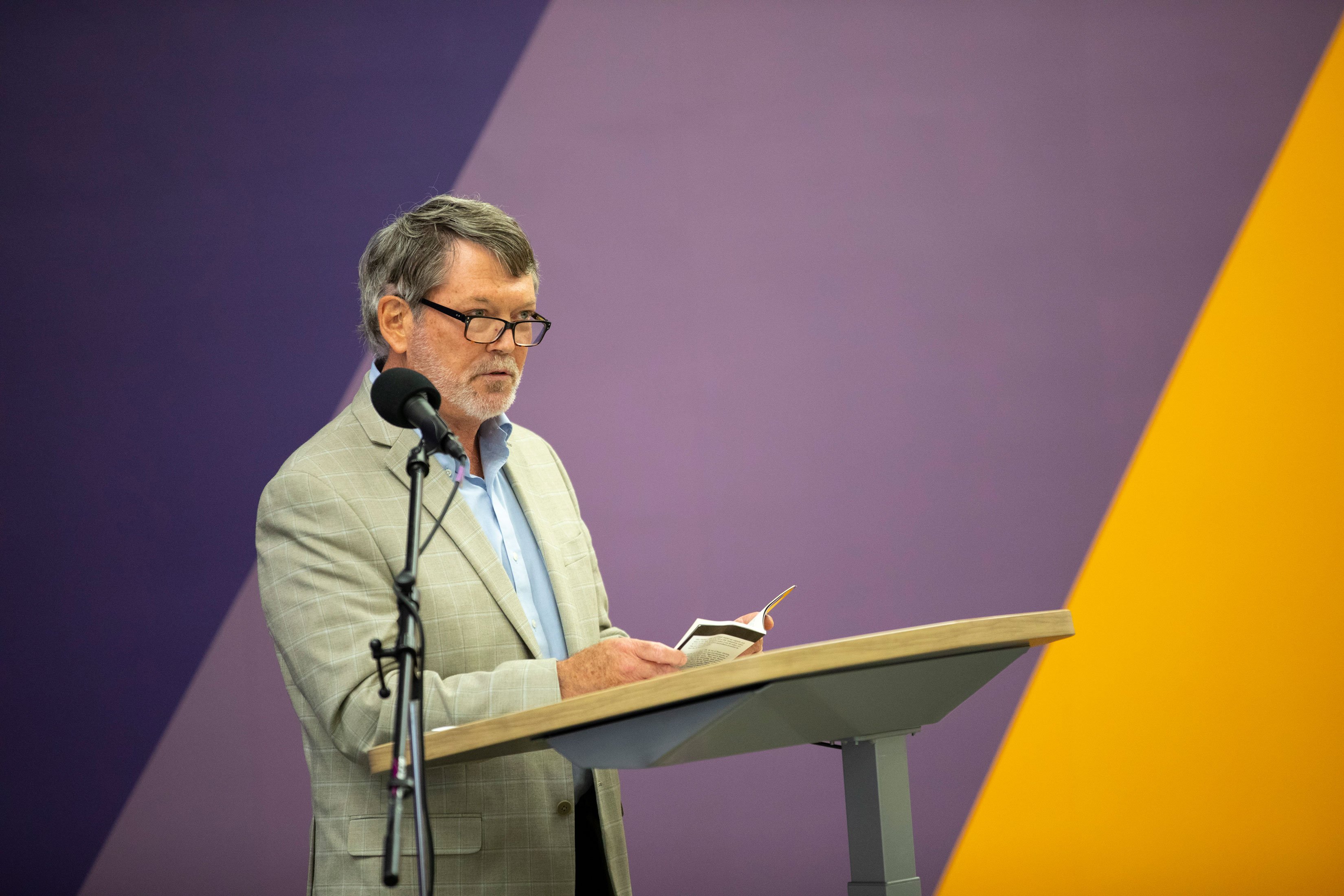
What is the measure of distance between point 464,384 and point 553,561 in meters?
0.36

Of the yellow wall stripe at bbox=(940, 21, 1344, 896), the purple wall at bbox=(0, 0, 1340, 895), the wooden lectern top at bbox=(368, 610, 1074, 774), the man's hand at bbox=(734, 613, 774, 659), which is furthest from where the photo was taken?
the yellow wall stripe at bbox=(940, 21, 1344, 896)

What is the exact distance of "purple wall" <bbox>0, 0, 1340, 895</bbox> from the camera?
2.87 m

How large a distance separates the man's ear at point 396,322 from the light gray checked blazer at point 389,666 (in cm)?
18

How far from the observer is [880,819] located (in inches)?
46.7

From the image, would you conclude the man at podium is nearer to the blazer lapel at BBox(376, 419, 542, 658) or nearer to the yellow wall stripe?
the blazer lapel at BBox(376, 419, 542, 658)

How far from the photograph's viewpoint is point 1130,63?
331 cm

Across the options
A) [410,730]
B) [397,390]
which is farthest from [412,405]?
[410,730]

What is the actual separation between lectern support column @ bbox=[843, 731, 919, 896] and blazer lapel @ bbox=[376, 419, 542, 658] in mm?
628

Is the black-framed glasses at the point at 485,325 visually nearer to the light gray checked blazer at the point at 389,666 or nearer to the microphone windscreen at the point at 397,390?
the light gray checked blazer at the point at 389,666

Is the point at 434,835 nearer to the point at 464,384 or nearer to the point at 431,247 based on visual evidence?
the point at 464,384

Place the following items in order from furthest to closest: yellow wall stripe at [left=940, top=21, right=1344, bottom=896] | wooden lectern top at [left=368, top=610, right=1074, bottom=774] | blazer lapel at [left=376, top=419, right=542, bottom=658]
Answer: yellow wall stripe at [left=940, top=21, right=1344, bottom=896]
blazer lapel at [left=376, top=419, right=542, bottom=658]
wooden lectern top at [left=368, top=610, right=1074, bottom=774]

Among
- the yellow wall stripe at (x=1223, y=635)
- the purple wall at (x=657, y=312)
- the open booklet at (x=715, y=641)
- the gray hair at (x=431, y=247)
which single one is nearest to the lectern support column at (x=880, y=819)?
the open booklet at (x=715, y=641)

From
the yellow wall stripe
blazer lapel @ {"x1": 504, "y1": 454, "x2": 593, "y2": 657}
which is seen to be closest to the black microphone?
blazer lapel @ {"x1": 504, "y1": 454, "x2": 593, "y2": 657}

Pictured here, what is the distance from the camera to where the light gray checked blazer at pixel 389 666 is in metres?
1.46
